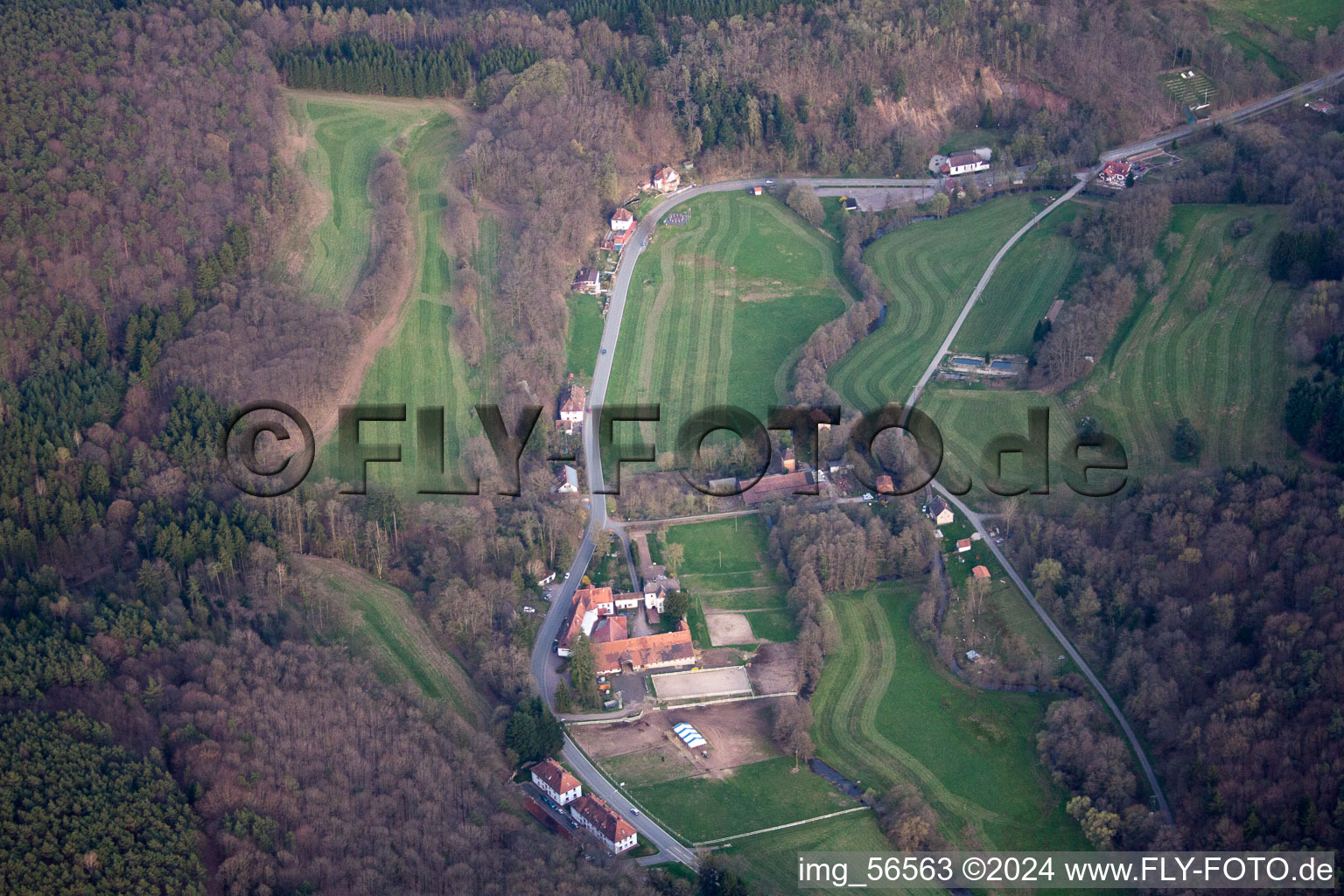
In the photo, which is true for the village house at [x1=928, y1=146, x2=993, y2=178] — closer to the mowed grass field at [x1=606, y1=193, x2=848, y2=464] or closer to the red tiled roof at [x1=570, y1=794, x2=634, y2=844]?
the mowed grass field at [x1=606, y1=193, x2=848, y2=464]

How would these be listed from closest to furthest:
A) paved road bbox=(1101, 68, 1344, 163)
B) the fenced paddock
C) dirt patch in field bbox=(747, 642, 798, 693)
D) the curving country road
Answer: the curving country road
the fenced paddock
dirt patch in field bbox=(747, 642, 798, 693)
paved road bbox=(1101, 68, 1344, 163)

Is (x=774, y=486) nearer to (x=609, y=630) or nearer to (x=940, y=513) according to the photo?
(x=940, y=513)

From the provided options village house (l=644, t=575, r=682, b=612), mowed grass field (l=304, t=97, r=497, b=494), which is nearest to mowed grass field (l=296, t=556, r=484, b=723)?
mowed grass field (l=304, t=97, r=497, b=494)

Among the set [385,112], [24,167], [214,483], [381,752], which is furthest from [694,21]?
[381,752]

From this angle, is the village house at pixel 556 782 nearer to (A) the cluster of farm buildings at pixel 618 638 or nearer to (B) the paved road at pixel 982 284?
(A) the cluster of farm buildings at pixel 618 638

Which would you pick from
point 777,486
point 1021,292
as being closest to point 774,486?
point 777,486

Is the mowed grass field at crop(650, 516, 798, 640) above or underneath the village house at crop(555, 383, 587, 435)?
underneath

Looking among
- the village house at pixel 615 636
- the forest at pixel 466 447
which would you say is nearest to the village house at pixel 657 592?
the village house at pixel 615 636
